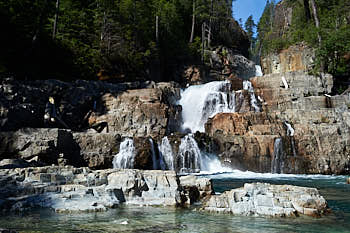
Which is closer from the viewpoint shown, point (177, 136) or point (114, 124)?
point (177, 136)

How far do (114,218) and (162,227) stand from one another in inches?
46.3

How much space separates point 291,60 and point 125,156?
20.0 meters

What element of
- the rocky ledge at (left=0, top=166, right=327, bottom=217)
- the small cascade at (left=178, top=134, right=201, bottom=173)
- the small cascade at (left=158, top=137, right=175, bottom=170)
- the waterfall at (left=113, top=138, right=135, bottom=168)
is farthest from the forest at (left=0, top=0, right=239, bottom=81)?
the rocky ledge at (left=0, top=166, right=327, bottom=217)

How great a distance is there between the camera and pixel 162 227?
18.4 ft

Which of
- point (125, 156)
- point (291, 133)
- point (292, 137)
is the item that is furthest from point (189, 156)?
point (291, 133)

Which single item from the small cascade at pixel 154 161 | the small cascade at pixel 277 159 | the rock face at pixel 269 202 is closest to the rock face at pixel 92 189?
the rock face at pixel 269 202

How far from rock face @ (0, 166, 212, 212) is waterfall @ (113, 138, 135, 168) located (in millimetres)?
7971

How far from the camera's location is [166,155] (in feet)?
58.9

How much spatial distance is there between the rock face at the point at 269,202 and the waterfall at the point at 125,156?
1032 cm

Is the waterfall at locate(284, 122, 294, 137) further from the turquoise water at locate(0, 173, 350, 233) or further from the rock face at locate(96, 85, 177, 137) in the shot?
the turquoise water at locate(0, 173, 350, 233)

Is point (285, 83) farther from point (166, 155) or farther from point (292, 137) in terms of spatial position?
point (166, 155)

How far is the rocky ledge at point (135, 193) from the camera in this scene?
6727 millimetres

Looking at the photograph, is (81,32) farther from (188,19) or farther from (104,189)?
(104,189)

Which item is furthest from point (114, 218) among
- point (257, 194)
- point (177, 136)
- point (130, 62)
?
point (130, 62)
